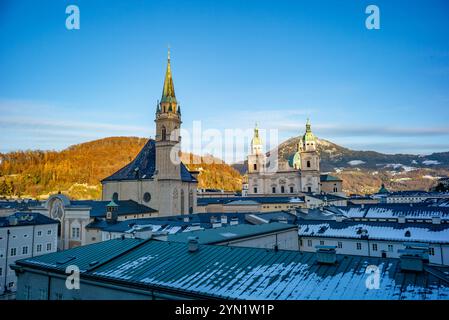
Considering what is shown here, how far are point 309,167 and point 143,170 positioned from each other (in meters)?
64.2

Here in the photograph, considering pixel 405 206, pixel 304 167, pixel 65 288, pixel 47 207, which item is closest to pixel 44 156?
pixel 304 167

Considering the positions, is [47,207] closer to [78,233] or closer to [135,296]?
[78,233]

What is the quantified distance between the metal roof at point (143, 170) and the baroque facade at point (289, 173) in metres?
53.3

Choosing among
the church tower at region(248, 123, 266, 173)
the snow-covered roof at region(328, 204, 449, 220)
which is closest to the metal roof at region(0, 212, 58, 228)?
the snow-covered roof at region(328, 204, 449, 220)

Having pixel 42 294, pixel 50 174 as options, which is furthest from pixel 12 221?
pixel 50 174

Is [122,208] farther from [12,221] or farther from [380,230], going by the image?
[380,230]

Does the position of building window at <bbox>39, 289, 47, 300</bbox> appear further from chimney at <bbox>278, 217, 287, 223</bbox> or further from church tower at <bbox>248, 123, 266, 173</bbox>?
church tower at <bbox>248, 123, 266, 173</bbox>

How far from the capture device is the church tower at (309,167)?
111m

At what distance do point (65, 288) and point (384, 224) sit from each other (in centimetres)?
3008

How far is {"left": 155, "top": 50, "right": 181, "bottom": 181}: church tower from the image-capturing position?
2438 inches

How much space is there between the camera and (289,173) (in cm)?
11519

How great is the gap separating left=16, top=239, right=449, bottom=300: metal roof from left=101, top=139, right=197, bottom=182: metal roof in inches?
1836

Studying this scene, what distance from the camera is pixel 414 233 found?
3316 centimetres
